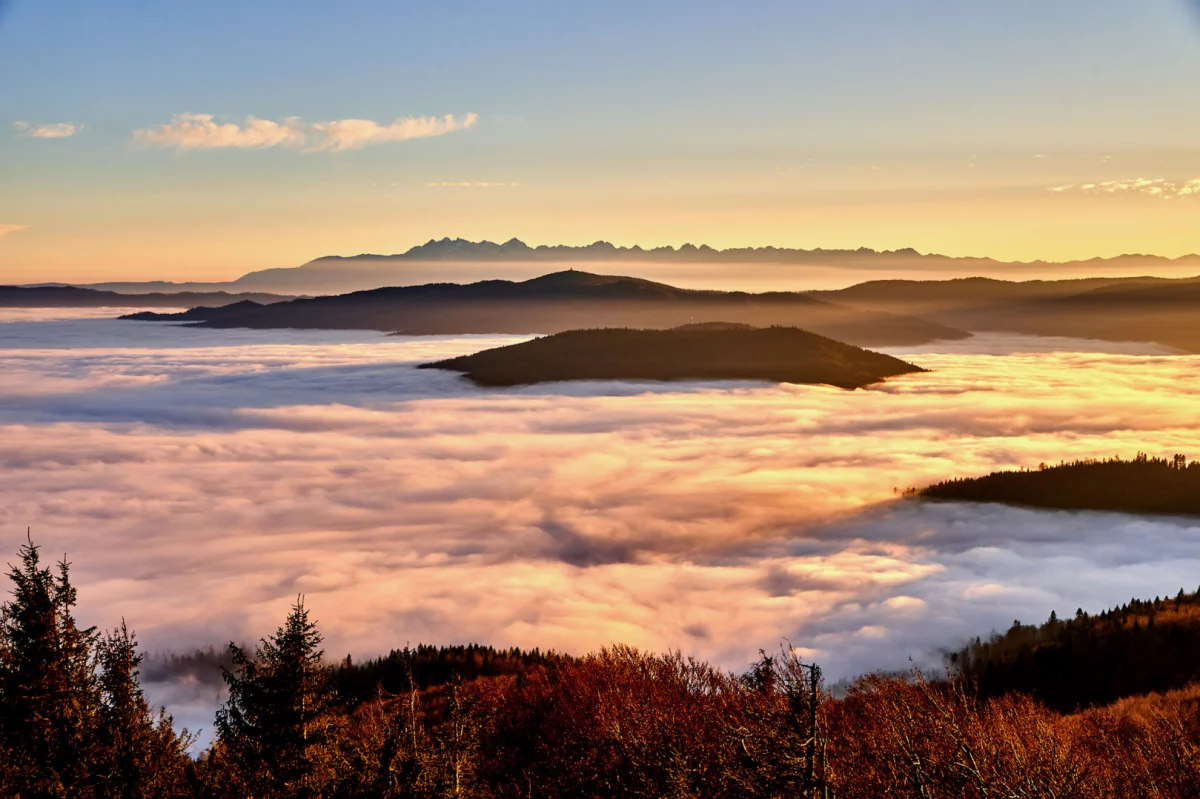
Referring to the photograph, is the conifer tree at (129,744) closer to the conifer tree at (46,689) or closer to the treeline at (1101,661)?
the conifer tree at (46,689)

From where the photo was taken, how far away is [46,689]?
30984mm

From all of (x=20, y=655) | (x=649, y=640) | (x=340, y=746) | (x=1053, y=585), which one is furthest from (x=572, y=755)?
(x=1053, y=585)

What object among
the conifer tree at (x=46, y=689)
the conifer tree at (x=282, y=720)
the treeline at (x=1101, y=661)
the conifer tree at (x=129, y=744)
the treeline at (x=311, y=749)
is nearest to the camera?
the treeline at (x=311, y=749)

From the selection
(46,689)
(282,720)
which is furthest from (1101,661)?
(46,689)

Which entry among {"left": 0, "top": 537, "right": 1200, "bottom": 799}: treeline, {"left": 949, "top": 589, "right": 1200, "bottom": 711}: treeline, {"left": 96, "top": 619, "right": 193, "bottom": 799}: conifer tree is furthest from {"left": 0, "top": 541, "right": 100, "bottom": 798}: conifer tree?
{"left": 949, "top": 589, "right": 1200, "bottom": 711}: treeline

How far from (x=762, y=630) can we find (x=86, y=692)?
154200 mm

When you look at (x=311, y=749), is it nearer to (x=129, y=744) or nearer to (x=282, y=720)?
(x=282, y=720)

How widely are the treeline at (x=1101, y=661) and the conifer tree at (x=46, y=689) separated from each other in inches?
3387

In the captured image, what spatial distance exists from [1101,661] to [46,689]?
362ft

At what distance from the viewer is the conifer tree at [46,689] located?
30.1 meters

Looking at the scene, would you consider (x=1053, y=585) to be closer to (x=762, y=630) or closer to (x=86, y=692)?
(x=762, y=630)

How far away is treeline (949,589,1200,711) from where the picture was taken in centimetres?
10350

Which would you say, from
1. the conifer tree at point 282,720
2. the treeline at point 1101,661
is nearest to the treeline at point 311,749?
the conifer tree at point 282,720

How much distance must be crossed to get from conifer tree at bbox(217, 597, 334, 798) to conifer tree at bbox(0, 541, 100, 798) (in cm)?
447
